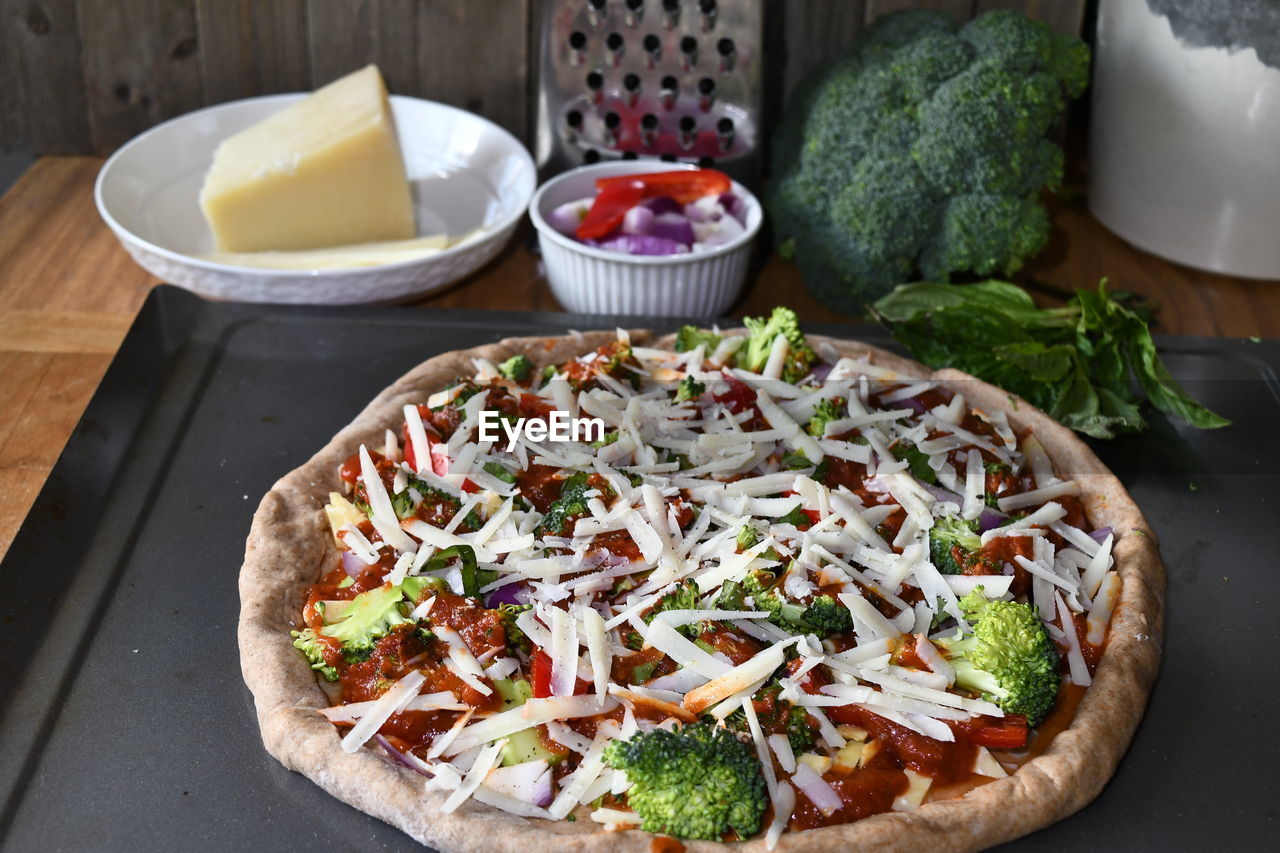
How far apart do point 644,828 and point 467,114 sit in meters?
2.95

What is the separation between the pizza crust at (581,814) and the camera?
2160mm

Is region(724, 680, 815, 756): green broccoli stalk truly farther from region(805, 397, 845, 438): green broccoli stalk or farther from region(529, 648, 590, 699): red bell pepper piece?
region(805, 397, 845, 438): green broccoli stalk

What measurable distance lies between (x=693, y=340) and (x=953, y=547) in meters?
1.00

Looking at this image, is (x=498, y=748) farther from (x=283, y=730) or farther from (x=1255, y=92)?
(x=1255, y=92)

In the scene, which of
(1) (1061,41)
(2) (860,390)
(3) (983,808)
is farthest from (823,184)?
(3) (983,808)

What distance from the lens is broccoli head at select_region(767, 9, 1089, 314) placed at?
371cm

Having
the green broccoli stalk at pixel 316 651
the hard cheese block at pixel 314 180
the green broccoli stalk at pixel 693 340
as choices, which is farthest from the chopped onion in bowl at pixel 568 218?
the green broccoli stalk at pixel 316 651

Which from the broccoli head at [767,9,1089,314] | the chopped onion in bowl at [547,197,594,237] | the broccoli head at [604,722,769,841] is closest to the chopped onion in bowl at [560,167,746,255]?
the chopped onion in bowl at [547,197,594,237]

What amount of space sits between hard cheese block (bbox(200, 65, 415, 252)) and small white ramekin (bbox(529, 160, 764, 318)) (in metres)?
0.49

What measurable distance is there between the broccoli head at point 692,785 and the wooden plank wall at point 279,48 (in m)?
3.02

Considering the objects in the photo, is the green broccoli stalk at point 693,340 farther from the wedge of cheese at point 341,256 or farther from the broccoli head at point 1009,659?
the broccoli head at point 1009,659

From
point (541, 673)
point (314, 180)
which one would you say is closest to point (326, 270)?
point (314, 180)

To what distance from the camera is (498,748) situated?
89.4 inches

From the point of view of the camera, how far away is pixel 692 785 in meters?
2.14
